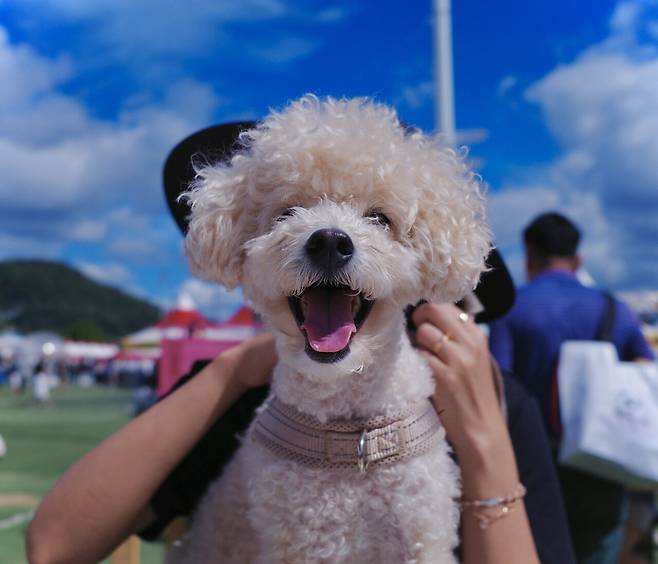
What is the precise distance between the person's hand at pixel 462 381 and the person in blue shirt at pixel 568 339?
1.59 m

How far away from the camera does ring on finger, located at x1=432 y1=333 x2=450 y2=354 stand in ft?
5.82

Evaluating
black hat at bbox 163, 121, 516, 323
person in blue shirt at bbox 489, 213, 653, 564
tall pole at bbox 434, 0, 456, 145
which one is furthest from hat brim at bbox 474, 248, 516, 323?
tall pole at bbox 434, 0, 456, 145

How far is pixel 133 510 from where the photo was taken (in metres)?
1.74

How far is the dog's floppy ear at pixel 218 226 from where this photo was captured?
1.73 meters

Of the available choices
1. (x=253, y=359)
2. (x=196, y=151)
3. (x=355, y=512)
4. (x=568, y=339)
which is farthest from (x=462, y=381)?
(x=568, y=339)

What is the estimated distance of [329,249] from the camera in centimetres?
156

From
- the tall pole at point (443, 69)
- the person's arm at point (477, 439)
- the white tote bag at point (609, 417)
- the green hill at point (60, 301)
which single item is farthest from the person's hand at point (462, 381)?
the green hill at point (60, 301)

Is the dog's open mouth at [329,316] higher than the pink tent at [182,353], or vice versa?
the dog's open mouth at [329,316]

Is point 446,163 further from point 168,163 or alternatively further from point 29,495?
point 29,495

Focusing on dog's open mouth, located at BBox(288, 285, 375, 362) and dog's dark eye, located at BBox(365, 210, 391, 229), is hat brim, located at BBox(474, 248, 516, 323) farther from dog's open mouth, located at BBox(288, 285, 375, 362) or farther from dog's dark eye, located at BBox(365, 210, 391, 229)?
dog's open mouth, located at BBox(288, 285, 375, 362)

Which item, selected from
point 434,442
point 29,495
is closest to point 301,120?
point 434,442

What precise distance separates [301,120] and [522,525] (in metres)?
1.08

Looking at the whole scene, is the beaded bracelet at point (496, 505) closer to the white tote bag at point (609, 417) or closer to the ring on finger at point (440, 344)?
the ring on finger at point (440, 344)

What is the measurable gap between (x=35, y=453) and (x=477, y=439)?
29.8 feet
